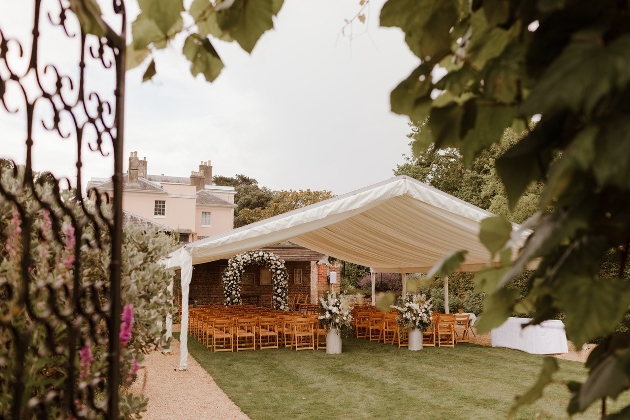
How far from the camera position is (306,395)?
7.44 metres

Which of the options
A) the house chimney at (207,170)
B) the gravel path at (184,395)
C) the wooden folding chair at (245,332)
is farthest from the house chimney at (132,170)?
the gravel path at (184,395)

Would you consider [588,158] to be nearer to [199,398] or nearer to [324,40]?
[324,40]

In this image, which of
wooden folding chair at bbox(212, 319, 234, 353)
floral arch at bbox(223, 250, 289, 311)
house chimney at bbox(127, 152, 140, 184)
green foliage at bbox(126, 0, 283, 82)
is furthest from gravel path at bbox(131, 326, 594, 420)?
house chimney at bbox(127, 152, 140, 184)

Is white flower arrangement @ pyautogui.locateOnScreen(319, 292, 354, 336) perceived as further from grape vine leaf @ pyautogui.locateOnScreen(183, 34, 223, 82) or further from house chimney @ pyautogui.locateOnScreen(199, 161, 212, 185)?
house chimney @ pyautogui.locateOnScreen(199, 161, 212, 185)

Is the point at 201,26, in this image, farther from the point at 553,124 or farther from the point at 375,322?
the point at 375,322

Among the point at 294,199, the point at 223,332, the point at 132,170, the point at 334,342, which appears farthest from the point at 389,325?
the point at 132,170

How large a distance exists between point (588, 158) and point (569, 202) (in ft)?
0.40

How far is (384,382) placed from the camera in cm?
830

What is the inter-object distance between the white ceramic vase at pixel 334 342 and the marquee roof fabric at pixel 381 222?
2.14 m

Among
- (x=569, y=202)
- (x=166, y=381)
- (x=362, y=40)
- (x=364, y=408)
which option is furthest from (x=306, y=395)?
(x=569, y=202)

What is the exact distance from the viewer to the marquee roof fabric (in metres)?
8.67

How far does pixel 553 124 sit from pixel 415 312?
1134 cm

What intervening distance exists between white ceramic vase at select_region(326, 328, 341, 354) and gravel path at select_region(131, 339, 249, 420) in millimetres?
2820

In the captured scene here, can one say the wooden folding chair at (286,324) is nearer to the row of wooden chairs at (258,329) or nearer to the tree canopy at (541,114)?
the row of wooden chairs at (258,329)
